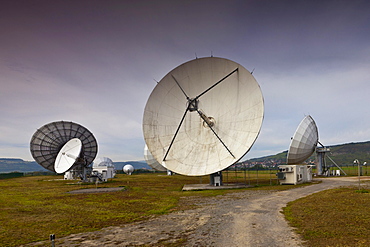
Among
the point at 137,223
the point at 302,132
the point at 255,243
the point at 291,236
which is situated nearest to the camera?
the point at 255,243

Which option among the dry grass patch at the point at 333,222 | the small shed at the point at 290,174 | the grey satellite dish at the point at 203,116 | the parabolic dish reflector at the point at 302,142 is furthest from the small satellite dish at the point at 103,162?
the dry grass patch at the point at 333,222

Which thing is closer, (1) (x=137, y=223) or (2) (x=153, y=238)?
(2) (x=153, y=238)

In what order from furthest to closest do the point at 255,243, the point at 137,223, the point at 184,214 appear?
the point at 184,214, the point at 137,223, the point at 255,243

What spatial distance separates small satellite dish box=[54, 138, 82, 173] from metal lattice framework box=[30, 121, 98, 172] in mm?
2345

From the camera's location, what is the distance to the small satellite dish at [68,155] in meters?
48.4

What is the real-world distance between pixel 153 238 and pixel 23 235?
6.53 meters

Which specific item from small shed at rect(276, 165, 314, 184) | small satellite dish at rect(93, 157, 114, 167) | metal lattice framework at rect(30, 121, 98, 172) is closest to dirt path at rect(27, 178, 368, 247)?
small shed at rect(276, 165, 314, 184)

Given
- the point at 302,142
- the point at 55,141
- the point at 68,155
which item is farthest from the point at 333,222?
the point at 55,141

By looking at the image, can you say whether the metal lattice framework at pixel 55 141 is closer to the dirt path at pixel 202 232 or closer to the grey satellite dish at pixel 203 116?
the grey satellite dish at pixel 203 116

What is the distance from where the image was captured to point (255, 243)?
10.6 meters

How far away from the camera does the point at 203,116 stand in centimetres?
3150

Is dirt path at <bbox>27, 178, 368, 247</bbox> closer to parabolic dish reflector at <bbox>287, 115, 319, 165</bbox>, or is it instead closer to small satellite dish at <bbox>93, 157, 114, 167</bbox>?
parabolic dish reflector at <bbox>287, 115, 319, 165</bbox>

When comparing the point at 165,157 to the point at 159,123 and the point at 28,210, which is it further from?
the point at 28,210

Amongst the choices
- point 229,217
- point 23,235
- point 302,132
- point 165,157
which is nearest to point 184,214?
point 229,217
